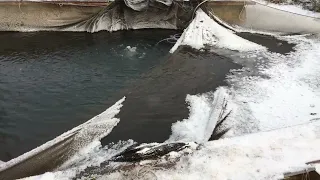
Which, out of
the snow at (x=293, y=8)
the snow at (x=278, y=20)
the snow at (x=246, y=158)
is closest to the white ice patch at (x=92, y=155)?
the snow at (x=246, y=158)

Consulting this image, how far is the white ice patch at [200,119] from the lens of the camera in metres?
5.85

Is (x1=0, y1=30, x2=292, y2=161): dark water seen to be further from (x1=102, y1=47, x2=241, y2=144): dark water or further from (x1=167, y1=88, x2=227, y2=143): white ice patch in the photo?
(x1=167, y1=88, x2=227, y2=143): white ice patch

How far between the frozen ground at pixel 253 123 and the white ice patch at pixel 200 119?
20mm

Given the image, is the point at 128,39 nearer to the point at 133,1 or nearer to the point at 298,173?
the point at 133,1

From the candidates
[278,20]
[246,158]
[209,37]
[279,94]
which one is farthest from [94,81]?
[278,20]

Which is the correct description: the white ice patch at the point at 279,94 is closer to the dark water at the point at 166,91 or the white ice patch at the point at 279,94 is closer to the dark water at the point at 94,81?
the dark water at the point at 94,81

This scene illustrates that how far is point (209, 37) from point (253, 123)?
377cm

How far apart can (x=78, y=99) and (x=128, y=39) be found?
12.4 ft

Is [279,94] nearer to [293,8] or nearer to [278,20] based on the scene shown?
[278,20]

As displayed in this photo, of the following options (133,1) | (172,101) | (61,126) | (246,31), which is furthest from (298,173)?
(133,1)

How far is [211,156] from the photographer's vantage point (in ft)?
14.9

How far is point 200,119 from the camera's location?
252 inches

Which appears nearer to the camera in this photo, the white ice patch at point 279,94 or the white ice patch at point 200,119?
the white ice patch at point 200,119

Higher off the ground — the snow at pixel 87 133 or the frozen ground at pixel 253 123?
the frozen ground at pixel 253 123
